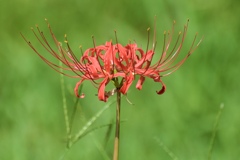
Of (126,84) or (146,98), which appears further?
(146,98)

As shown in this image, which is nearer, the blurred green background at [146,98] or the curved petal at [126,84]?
the curved petal at [126,84]

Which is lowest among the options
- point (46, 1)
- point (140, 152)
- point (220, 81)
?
point (140, 152)

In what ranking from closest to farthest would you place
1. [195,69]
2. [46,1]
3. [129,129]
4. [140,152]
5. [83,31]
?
[140,152] → [129,129] → [195,69] → [83,31] → [46,1]

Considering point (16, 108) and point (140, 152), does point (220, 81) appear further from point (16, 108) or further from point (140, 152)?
point (16, 108)

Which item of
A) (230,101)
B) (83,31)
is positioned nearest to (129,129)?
(230,101)

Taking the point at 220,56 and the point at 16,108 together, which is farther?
the point at 220,56

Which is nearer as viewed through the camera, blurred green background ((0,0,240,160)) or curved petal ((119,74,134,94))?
curved petal ((119,74,134,94))

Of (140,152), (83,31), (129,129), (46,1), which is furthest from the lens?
(46,1)

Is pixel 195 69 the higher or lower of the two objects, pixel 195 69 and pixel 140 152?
the higher
